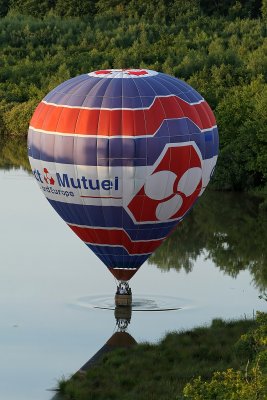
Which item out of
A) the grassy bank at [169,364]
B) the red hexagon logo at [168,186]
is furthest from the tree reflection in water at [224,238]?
the grassy bank at [169,364]

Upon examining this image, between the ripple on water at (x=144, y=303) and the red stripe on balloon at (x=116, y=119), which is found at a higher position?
the red stripe on balloon at (x=116, y=119)

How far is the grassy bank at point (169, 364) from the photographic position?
4088 centimetres

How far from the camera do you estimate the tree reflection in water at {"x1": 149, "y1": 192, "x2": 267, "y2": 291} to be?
2265 inches

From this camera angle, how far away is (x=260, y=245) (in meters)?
Result: 61.3

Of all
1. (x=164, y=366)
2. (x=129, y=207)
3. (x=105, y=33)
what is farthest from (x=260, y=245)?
(x=105, y=33)

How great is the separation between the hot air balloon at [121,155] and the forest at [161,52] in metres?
22.7

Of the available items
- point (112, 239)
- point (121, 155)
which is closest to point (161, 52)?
point (112, 239)

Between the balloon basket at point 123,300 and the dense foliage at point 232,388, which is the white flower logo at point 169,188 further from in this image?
the dense foliage at point 232,388

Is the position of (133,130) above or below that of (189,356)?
above

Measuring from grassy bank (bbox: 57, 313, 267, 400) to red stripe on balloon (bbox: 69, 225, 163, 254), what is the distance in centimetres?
344

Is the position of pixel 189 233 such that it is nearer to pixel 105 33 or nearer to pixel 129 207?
pixel 129 207

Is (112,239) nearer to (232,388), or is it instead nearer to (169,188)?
(169,188)

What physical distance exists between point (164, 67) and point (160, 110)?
48992mm

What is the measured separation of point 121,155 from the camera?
156ft
